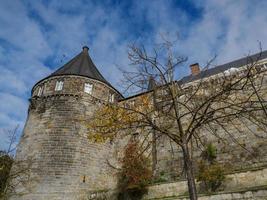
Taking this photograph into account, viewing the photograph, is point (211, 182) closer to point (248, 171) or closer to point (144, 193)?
point (248, 171)

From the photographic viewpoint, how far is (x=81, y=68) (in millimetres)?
21391

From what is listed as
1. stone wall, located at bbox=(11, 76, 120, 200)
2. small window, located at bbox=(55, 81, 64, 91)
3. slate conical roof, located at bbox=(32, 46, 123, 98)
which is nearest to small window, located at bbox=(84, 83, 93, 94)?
stone wall, located at bbox=(11, 76, 120, 200)

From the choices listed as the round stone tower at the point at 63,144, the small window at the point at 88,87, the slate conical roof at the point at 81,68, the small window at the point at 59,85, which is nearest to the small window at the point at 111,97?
the round stone tower at the point at 63,144

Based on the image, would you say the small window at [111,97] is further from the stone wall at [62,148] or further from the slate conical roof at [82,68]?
the stone wall at [62,148]

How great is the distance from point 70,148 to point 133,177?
16.3 feet

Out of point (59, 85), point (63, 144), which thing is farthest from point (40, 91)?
point (63, 144)

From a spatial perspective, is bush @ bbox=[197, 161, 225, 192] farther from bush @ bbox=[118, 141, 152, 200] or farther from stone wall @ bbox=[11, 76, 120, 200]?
stone wall @ bbox=[11, 76, 120, 200]

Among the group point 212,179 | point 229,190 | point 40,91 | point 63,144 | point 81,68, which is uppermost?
point 81,68

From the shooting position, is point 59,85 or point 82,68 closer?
point 59,85

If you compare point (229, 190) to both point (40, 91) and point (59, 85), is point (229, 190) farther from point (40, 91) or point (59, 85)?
point (40, 91)

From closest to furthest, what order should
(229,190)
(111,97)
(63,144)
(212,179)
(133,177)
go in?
(229,190) < (212,179) < (133,177) < (63,144) < (111,97)

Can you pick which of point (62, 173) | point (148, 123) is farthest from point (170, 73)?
point (62, 173)

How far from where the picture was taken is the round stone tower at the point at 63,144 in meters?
15.5

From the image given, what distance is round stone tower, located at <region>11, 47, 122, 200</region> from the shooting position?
15477 millimetres
